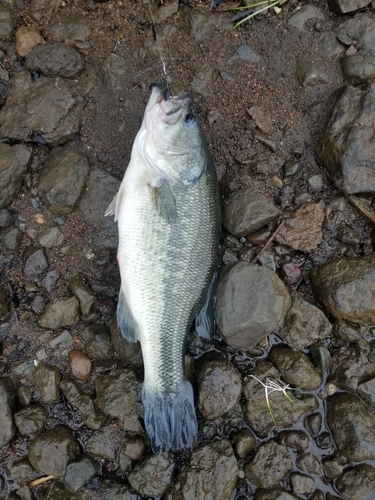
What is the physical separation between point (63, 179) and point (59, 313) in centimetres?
125

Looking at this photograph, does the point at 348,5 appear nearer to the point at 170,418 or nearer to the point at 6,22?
the point at 6,22

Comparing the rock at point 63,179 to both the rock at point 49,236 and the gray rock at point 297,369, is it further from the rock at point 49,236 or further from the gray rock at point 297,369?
the gray rock at point 297,369

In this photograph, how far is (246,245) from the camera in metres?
4.06

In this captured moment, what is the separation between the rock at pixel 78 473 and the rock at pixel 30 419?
1.50 ft

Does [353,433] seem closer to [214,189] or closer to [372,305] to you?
[372,305]

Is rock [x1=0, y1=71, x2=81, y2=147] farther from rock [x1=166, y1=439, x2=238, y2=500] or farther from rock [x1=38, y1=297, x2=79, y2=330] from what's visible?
rock [x1=166, y1=439, x2=238, y2=500]

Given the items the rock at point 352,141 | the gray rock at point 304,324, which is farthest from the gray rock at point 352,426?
the rock at point 352,141

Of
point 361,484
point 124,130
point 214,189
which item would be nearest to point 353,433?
point 361,484

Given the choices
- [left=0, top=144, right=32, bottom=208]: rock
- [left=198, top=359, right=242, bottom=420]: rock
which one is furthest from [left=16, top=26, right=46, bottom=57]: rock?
[left=198, top=359, right=242, bottom=420]: rock

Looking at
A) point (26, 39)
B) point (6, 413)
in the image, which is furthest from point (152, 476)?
point (26, 39)

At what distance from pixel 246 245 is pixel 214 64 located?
1808mm

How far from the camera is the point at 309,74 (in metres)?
4.04

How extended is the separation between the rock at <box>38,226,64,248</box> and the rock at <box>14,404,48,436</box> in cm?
153

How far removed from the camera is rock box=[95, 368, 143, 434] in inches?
149
